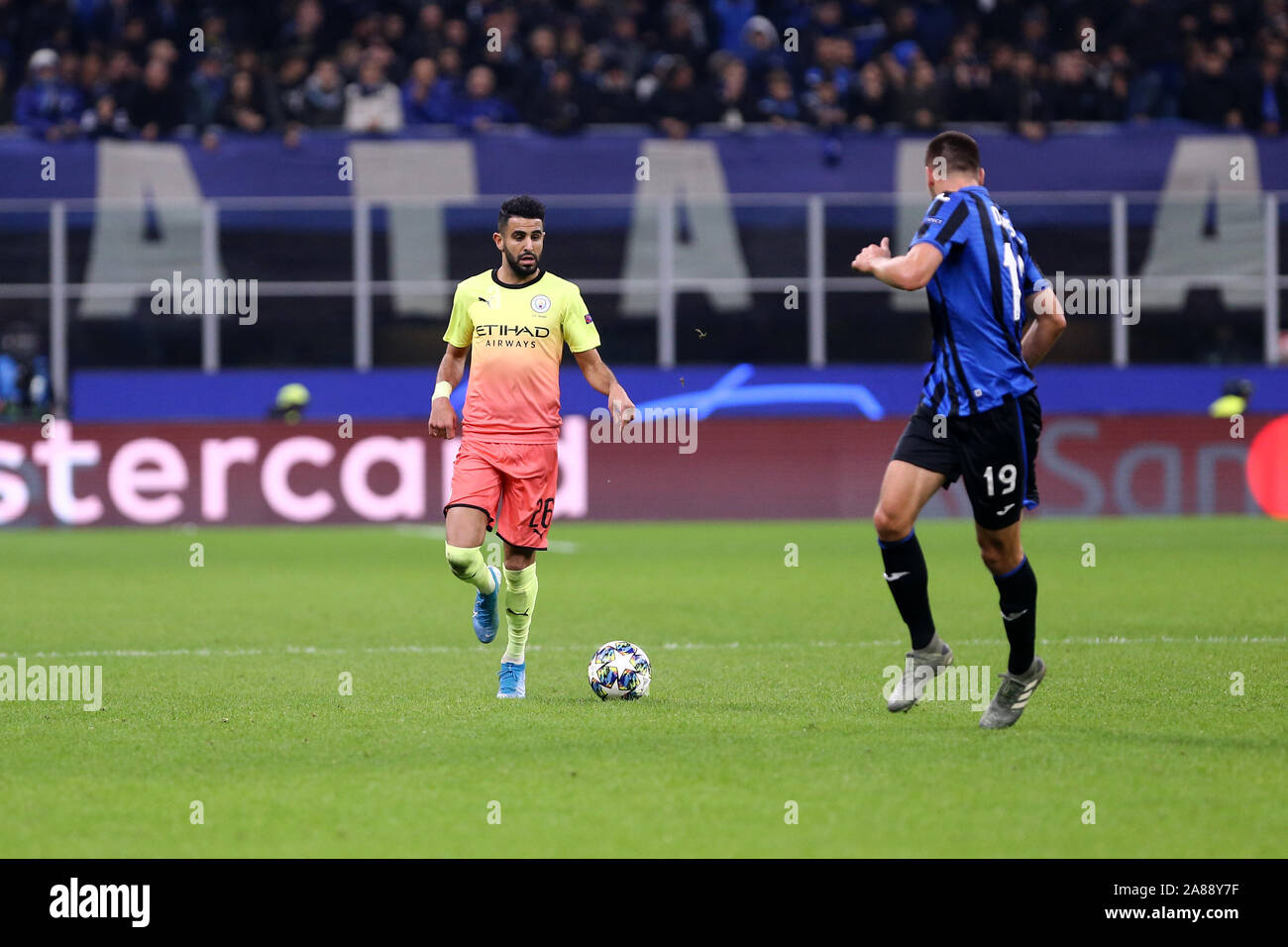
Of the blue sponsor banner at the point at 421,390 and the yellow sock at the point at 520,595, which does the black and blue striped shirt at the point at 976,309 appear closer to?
the yellow sock at the point at 520,595

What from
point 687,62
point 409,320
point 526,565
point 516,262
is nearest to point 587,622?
point 526,565

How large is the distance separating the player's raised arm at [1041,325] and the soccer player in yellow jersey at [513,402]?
5.79 feet

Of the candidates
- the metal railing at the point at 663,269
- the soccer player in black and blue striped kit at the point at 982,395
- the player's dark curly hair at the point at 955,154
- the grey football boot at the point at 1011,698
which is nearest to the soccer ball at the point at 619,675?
→ the soccer player in black and blue striped kit at the point at 982,395

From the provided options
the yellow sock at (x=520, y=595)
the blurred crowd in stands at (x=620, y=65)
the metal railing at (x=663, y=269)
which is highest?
the blurred crowd in stands at (x=620, y=65)

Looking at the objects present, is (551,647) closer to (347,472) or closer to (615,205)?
(347,472)

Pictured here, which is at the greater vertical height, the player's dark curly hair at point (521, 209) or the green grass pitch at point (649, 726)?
the player's dark curly hair at point (521, 209)

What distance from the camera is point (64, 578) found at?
47.0ft

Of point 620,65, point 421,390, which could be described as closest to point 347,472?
point 421,390

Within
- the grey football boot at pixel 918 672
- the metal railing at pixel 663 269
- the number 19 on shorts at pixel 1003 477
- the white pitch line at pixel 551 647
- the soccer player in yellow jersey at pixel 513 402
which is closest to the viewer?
the number 19 on shorts at pixel 1003 477

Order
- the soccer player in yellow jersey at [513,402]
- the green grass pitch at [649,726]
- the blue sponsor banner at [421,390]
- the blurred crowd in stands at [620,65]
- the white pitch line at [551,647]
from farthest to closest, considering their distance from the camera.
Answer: the blurred crowd in stands at [620,65] < the blue sponsor banner at [421,390] < the white pitch line at [551,647] < the soccer player in yellow jersey at [513,402] < the green grass pitch at [649,726]

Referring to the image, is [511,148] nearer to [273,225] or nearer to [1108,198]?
[273,225]

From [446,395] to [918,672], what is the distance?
2394mm

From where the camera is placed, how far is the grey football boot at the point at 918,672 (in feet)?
24.0

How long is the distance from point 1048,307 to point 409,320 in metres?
16.8
